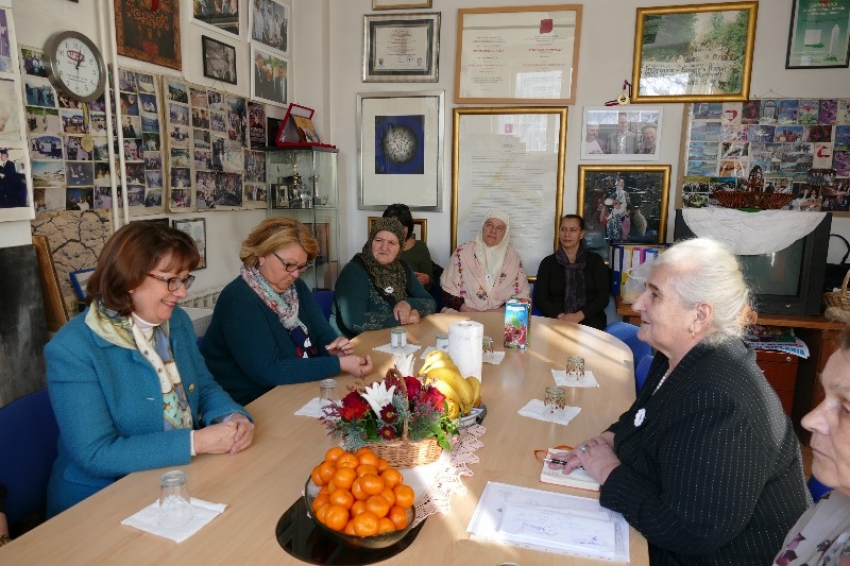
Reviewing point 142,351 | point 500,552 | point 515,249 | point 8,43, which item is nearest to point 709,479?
point 500,552

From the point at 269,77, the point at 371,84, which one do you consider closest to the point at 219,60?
the point at 269,77

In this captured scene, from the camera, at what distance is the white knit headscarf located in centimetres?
422

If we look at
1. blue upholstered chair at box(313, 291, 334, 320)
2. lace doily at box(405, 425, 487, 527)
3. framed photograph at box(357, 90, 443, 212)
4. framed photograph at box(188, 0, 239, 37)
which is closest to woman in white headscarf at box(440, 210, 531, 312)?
framed photograph at box(357, 90, 443, 212)

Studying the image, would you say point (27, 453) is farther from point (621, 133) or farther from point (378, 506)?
point (621, 133)

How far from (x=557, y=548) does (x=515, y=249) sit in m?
3.48

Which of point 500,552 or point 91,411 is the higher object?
point 91,411

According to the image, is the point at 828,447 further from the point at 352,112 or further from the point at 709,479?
the point at 352,112

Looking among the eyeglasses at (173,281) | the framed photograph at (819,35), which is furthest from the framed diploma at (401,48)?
the eyeglasses at (173,281)

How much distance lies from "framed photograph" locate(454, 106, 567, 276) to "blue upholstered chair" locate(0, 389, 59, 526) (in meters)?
3.36

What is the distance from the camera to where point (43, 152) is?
2.43m

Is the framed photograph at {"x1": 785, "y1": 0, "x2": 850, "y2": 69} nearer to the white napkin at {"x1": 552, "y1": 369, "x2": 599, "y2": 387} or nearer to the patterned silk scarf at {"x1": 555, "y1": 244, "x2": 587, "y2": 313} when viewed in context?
the patterned silk scarf at {"x1": 555, "y1": 244, "x2": 587, "y2": 313}

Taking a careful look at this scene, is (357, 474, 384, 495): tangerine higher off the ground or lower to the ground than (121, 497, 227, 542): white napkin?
higher

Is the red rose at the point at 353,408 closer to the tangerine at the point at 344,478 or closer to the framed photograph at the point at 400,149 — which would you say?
the tangerine at the point at 344,478

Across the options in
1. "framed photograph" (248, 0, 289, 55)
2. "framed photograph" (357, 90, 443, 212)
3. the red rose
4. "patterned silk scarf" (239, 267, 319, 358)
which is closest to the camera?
the red rose
